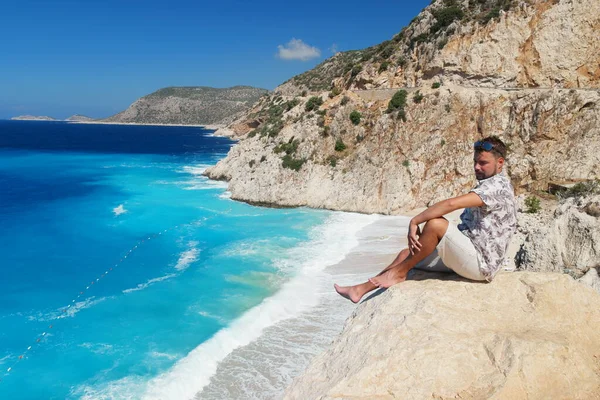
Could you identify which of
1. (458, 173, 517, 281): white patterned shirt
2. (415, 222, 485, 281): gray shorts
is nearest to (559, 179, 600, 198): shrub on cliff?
(458, 173, 517, 281): white patterned shirt

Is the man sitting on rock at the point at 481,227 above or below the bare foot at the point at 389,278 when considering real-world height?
above

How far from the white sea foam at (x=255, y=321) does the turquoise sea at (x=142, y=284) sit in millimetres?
41

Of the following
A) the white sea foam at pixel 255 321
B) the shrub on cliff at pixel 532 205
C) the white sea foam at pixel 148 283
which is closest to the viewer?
the white sea foam at pixel 255 321

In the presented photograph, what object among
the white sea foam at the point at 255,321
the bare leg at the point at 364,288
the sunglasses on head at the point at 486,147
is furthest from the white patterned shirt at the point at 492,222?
the white sea foam at the point at 255,321

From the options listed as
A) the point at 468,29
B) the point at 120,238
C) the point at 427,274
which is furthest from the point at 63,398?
the point at 468,29

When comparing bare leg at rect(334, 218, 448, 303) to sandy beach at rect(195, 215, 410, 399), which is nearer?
bare leg at rect(334, 218, 448, 303)

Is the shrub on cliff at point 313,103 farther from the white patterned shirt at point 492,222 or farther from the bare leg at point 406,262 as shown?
the white patterned shirt at point 492,222

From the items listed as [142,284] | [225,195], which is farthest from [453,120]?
[142,284]

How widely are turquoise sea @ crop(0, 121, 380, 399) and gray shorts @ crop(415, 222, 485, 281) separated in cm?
700

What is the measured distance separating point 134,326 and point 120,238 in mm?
10464

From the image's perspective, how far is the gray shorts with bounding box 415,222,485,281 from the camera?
4535 millimetres

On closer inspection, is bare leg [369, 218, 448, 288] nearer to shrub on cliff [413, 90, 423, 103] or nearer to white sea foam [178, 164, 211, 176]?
shrub on cliff [413, 90, 423, 103]

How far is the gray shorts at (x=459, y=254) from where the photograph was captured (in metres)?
4.54

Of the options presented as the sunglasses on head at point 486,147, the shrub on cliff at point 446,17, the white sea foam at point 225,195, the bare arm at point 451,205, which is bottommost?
the white sea foam at point 225,195
